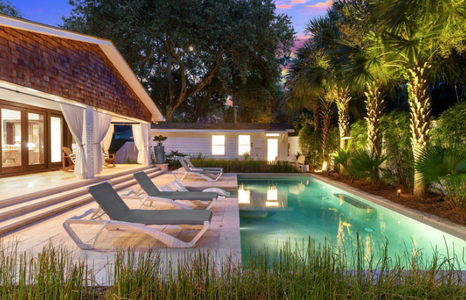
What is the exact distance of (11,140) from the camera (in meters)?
8.93

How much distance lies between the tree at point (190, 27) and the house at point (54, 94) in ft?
22.4

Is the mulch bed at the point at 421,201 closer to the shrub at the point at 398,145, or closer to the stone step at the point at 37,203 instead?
the shrub at the point at 398,145

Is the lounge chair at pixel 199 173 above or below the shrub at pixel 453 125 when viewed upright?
below

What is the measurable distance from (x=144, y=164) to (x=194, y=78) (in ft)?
42.6

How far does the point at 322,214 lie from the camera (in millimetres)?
7105

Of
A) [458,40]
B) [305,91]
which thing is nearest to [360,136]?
[305,91]

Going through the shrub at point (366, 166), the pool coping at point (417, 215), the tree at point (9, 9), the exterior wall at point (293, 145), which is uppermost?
the tree at point (9, 9)

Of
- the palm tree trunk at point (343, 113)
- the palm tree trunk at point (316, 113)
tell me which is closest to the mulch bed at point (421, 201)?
the palm tree trunk at point (343, 113)

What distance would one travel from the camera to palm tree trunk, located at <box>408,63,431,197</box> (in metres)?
7.27

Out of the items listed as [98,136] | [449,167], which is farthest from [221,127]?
[449,167]

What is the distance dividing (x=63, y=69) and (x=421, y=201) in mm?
10228

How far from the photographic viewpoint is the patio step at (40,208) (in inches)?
184

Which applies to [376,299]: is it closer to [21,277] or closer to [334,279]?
[334,279]

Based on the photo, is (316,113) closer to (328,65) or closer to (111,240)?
(328,65)
